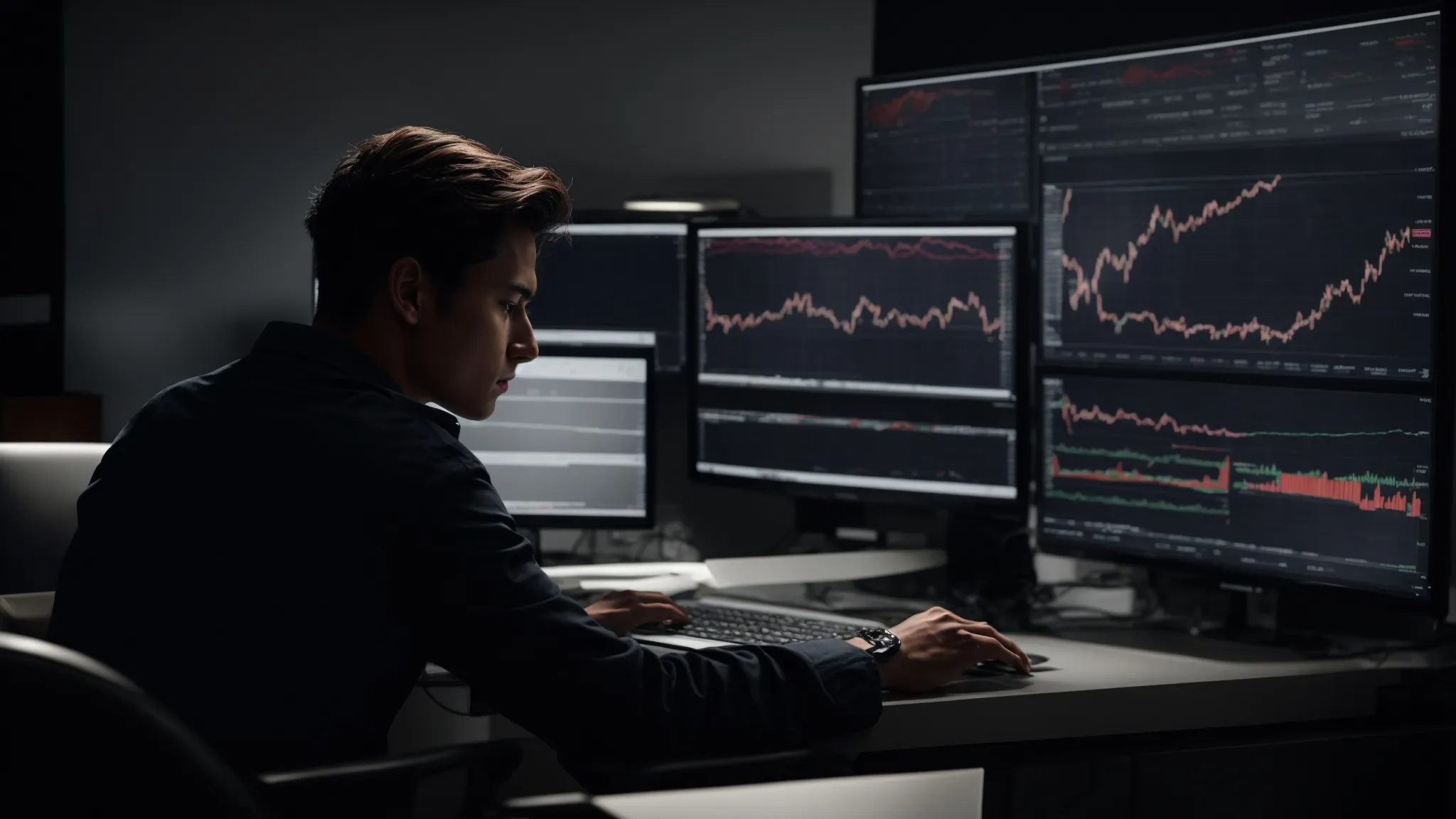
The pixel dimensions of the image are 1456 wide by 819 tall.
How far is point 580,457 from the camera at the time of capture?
2338mm

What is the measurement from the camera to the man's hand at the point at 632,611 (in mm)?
1820

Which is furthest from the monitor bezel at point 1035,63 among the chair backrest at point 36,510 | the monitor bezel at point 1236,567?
the chair backrest at point 36,510

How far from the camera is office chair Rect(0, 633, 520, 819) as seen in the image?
33.6 inches

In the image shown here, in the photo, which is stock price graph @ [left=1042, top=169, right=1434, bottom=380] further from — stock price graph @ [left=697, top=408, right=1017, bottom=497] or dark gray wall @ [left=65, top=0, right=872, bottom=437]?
dark gray wall @ [left=65, top=0, right=872, bottom=437]

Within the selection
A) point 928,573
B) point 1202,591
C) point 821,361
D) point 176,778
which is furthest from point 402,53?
point 176,778

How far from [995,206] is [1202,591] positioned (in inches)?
28.5

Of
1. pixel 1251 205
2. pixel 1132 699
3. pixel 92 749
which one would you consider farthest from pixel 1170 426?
pixel 92 749

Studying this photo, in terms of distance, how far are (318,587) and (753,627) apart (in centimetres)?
72

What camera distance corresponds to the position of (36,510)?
1839 mm

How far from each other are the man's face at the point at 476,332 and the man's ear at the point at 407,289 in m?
0.02

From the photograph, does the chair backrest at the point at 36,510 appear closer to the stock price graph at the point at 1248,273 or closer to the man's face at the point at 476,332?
the man's face at the point at 476,332

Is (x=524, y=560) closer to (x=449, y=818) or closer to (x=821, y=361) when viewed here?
(x=449, y=818)

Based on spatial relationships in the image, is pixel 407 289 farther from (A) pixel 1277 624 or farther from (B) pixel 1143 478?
(A) pixel 1277 624

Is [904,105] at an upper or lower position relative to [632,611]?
upper
